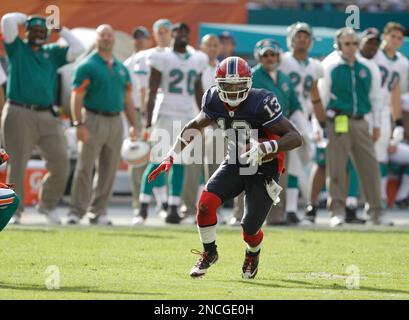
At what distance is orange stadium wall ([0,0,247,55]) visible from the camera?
1953 centimetres

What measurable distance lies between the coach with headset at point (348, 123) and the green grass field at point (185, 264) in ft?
3.43

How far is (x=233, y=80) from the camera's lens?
995 cm

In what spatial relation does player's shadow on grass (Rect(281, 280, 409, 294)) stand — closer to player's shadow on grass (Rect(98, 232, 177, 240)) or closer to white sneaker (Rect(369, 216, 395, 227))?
player's shadow on grass (Rect(98, 232, 177, 240))

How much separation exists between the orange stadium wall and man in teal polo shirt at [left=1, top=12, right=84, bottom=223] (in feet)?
16.5

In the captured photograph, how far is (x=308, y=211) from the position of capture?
619 inches

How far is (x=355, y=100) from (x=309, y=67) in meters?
0.65

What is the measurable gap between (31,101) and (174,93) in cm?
184

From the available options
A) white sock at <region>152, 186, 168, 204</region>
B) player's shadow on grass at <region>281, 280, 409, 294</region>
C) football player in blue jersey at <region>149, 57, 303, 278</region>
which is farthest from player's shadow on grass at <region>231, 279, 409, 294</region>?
white sock at <region>152, 186, 168, 204</region>

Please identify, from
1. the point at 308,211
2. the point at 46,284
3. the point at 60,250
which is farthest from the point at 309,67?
the point at 46,284
